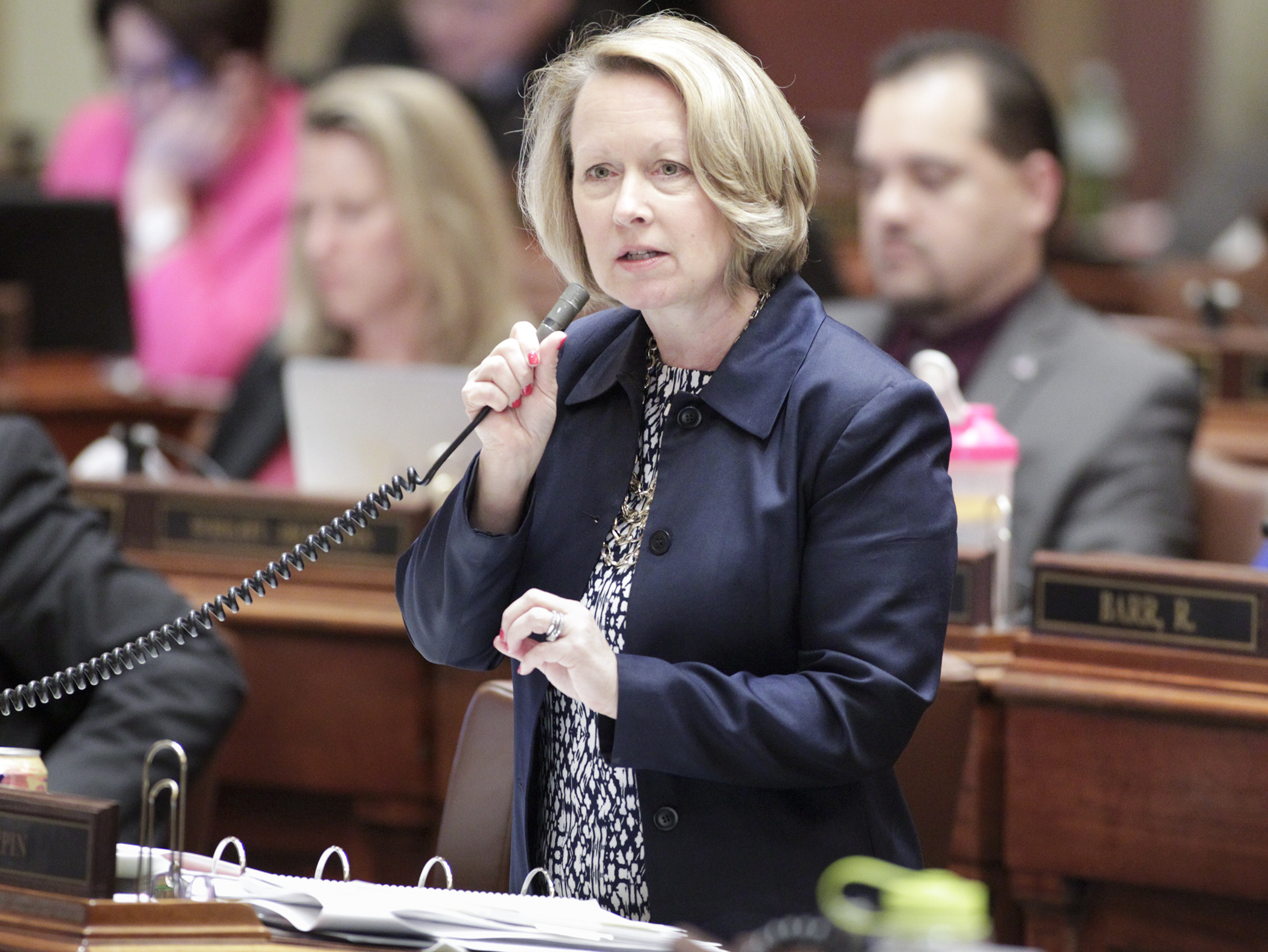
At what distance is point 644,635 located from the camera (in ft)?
5.17

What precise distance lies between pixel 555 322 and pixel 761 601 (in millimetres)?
313

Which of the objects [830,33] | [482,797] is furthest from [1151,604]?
[830,33]

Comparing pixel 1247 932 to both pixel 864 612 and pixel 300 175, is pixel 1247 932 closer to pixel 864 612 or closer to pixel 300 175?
pixel 864 612

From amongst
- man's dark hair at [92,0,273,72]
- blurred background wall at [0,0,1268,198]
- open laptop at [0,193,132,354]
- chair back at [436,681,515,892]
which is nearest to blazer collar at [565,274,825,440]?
chair back at [436,681,515,892]

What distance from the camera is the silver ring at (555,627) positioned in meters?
1.42

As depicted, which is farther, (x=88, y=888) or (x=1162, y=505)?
(x=1162, y=505)

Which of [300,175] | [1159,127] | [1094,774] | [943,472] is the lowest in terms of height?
[1094,774]

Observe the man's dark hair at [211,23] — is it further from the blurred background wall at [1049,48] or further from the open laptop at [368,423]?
the open laptop at [368,423]

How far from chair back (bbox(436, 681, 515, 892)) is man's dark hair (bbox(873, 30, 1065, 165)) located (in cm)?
181

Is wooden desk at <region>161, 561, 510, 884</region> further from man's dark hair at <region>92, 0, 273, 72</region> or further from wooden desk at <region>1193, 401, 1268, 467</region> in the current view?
man's dark hair at <region>92, 0, 273, 72</region>

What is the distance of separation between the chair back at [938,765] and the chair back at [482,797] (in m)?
A: 0.40

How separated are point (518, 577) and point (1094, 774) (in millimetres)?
763

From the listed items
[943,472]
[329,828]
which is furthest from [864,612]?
[329,828]

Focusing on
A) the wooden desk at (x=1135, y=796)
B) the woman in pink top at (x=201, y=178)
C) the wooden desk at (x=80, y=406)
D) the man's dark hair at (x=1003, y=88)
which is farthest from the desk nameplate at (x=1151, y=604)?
the woman in pink top at (x=201, y=178)
